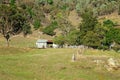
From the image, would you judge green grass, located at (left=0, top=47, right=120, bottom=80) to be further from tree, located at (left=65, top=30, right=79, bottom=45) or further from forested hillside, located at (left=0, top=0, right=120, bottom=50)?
tree, located at (left=65, top=30, right=79, bottom=45)

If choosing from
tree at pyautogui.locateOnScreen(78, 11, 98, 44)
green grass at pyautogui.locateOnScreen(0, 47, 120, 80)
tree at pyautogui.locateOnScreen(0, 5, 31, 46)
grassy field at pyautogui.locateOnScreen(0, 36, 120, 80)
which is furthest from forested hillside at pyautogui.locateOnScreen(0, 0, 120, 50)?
green grass at pyautogui.locateOnScreen(0, 47, 120, 80)

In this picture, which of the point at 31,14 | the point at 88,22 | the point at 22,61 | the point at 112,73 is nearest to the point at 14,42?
the point at 88,22

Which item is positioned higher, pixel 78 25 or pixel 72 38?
pixel 78 25

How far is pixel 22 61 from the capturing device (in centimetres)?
5644

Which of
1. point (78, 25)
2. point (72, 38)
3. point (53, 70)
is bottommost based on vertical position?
point (72, 38)

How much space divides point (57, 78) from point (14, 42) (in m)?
86.3

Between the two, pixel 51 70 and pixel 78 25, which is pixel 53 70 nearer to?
pixel 51 70

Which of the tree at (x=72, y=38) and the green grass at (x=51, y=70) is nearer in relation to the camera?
the green grass at (x=51, y=70)

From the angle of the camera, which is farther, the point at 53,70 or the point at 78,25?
the point at 78,25

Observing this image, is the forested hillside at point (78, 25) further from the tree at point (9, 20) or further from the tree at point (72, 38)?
the tree at point (9, 20)

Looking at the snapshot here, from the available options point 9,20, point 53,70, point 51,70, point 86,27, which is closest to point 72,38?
point 86,27

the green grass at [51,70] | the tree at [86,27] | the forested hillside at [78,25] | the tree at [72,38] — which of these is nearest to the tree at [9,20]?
the tree at [72,38]

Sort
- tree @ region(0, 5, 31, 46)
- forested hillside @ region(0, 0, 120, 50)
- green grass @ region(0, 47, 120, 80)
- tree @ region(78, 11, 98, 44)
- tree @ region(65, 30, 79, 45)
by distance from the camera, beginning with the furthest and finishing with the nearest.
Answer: tree @ region(65, 30, 79, 45), forested hillside @ region(0, 0, 120, 50), tree @ region(78, 11, 98, 44), tree @ region(0, 5, 31, 46), green grass @ region(0, 47, 120, 80)

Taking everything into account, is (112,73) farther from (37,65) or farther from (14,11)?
(14,11)
